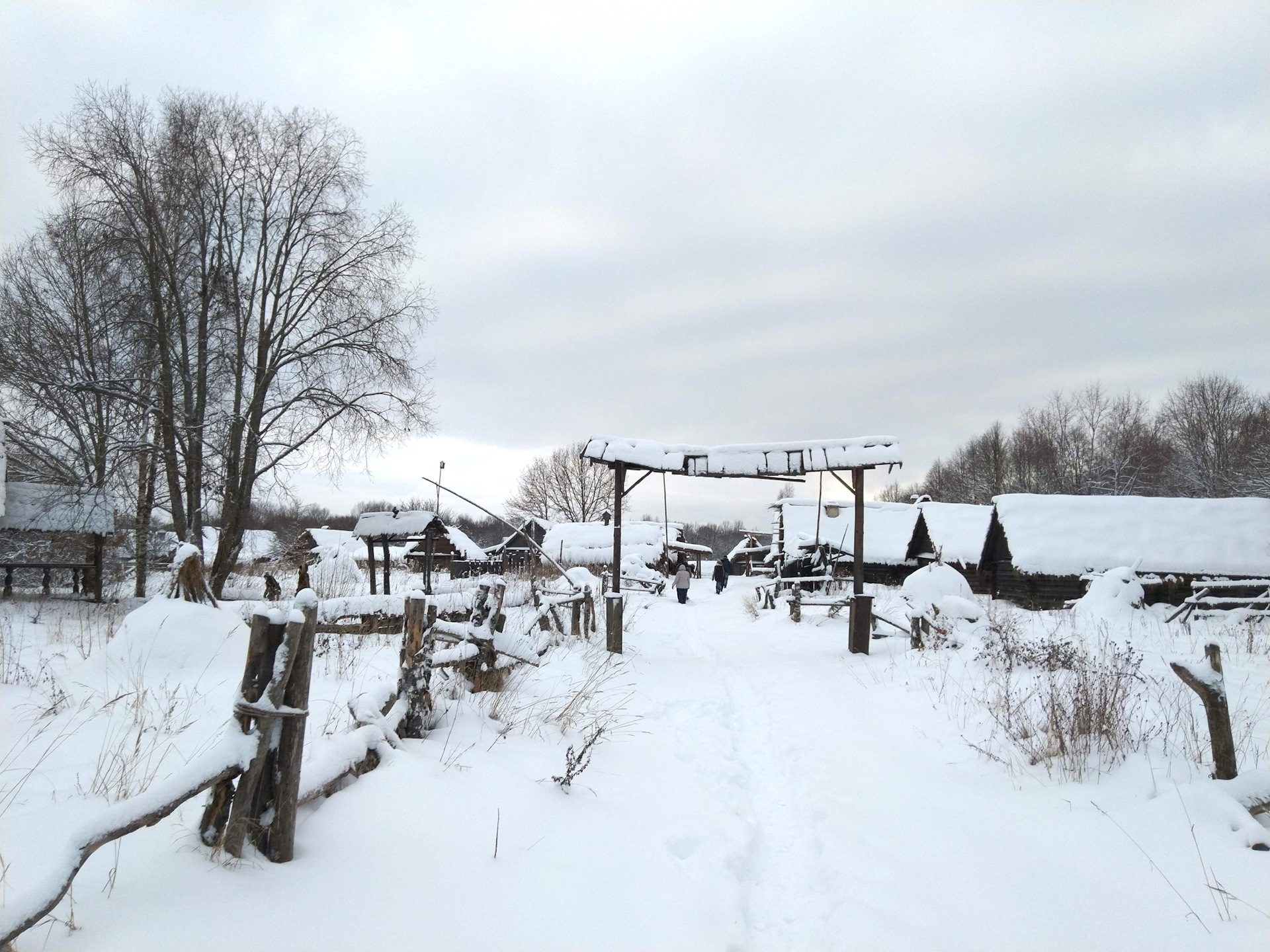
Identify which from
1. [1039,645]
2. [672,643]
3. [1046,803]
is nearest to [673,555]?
[672,643]

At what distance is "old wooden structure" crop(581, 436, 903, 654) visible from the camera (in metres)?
11.2

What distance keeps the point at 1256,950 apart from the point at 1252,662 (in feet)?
25.4

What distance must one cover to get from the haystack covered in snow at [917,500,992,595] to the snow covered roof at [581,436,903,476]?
17.4m

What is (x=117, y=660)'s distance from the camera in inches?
246

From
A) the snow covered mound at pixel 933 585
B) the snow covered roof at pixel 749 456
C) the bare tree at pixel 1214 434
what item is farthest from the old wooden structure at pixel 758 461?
the bare tree at pixel 1214 434

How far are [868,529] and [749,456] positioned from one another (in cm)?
2450

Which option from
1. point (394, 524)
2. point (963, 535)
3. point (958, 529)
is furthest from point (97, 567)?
point (958, 529)

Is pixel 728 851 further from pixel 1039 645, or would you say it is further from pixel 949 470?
pixel 949 470

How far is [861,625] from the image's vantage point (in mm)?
11430

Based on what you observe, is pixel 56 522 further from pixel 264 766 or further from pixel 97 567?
pixel 264 766

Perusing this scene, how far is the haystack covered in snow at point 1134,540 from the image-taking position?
20094 millimetres

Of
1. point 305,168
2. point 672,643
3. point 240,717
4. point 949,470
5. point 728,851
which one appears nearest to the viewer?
point 240,717

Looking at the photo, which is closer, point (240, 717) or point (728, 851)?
point (240, 717)

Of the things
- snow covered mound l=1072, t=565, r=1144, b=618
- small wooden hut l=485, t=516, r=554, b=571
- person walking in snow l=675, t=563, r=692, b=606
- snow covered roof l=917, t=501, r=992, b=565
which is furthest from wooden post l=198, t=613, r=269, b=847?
small wooden hut l=485, t=516, r=554, b=571
